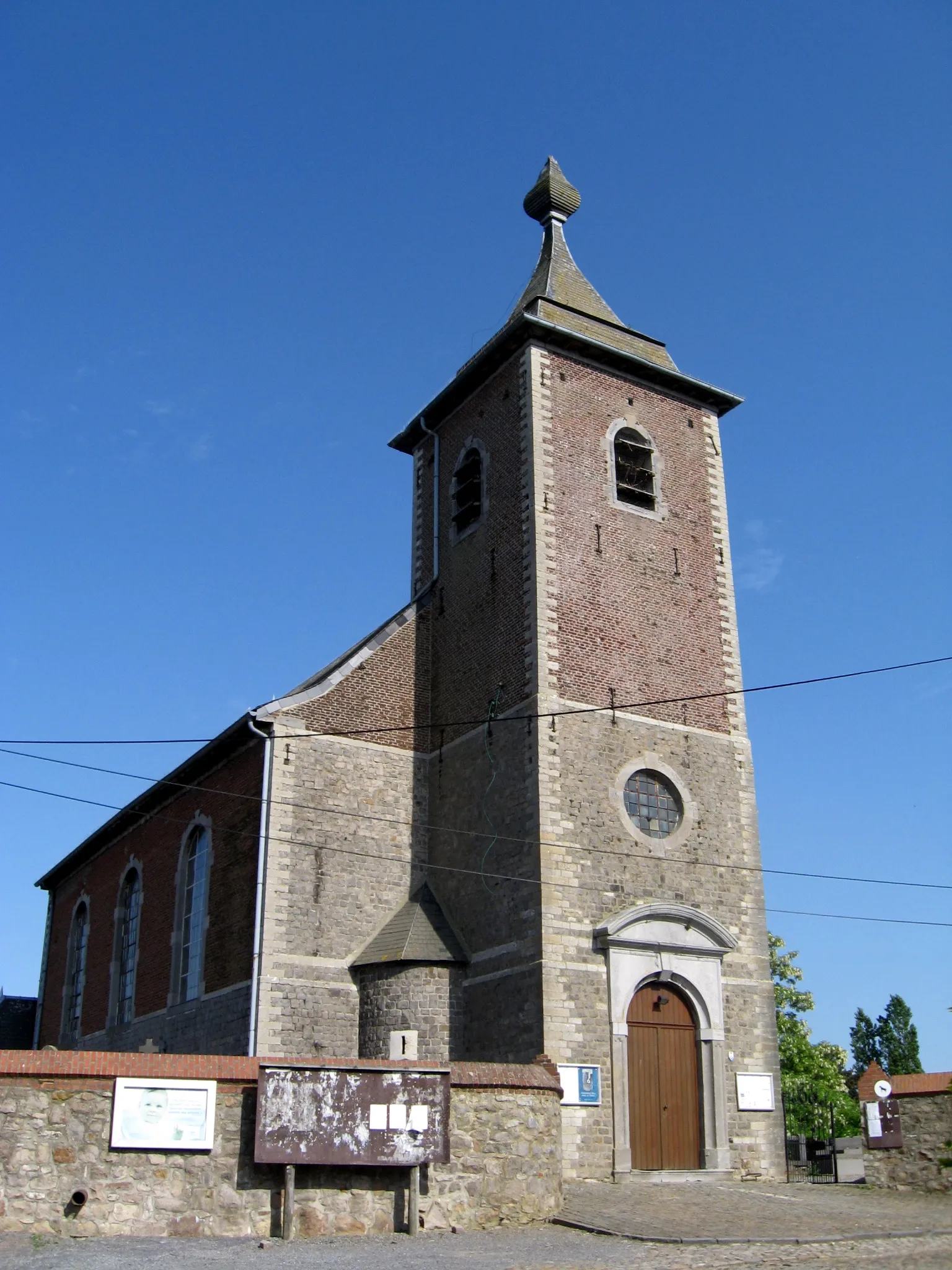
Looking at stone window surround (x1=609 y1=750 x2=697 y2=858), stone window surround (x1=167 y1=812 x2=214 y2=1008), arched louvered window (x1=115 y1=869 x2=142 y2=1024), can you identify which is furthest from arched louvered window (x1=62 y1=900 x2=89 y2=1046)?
stone window surround (x1=609 y1=750 x2=697 y2=858)

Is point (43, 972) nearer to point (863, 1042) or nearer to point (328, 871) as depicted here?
point (328, 871)

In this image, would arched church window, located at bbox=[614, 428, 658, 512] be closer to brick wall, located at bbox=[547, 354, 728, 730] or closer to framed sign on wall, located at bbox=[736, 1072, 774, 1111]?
brick wall, located at bbox=[547, 354, 728, 730]

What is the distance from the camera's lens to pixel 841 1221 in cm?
1280

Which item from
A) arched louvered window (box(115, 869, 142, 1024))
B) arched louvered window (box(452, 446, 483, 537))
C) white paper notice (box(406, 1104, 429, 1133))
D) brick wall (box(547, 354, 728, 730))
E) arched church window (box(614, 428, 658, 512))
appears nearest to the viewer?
white paper notice (box(406, 1104, 429, 1133))

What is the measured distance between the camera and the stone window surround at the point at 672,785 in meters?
18.3

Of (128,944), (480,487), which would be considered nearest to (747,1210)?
(480,487)

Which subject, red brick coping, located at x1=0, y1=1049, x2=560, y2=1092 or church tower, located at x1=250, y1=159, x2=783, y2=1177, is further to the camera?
church tower, located at x1=250, y1=159, x2=783, y2=1177

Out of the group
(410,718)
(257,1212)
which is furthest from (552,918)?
(257,1212)

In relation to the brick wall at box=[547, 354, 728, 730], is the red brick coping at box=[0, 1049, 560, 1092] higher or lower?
lower

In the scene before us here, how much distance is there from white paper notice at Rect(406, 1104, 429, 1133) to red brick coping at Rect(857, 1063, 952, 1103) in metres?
6.92

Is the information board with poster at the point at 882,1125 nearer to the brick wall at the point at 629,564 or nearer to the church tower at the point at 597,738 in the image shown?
the church tower at the point at 597,738

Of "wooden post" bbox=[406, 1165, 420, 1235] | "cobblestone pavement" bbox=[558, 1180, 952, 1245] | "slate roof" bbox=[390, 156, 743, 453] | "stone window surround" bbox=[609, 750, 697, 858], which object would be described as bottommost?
"cobblestone pavement" bbox=[558, 1180, 952, 1245]

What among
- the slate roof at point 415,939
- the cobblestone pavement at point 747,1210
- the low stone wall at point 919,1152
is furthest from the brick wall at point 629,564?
the cobblestone pavement at point 747,1210

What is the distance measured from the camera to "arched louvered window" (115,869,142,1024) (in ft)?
79.2
